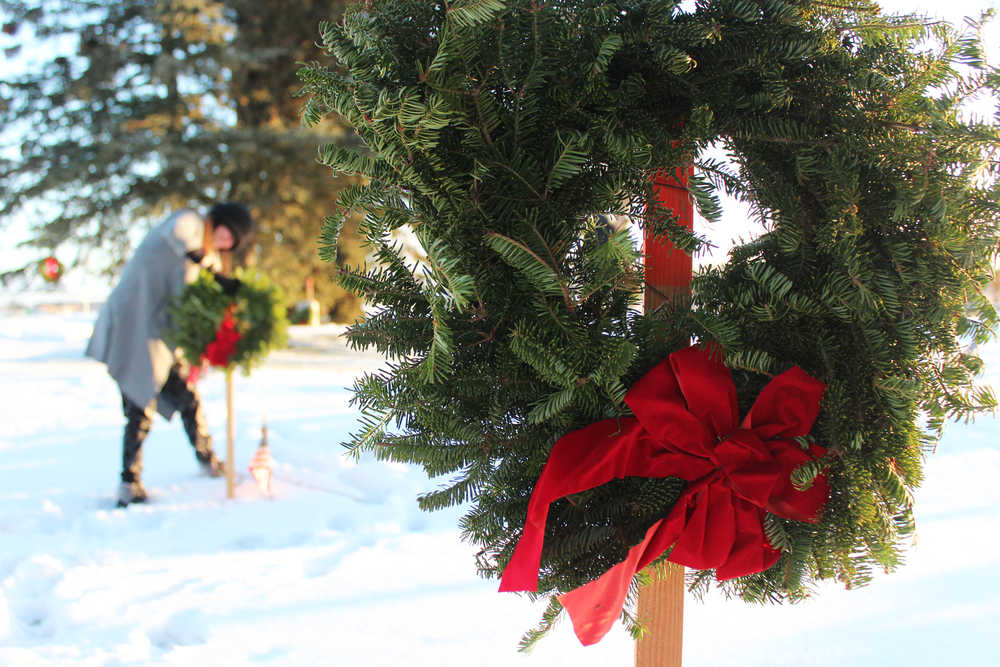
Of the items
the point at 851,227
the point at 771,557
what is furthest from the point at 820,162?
the point at 771,557

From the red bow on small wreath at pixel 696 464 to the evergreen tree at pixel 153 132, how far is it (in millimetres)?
9612

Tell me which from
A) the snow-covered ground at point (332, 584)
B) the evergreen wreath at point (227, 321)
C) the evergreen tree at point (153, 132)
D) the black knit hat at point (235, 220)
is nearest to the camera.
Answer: the snow-covered ground at point (332, 584)

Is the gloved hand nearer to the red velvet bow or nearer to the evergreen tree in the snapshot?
the red velvet bow

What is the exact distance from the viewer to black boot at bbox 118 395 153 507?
410 centimetres

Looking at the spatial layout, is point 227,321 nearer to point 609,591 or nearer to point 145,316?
point 145,316

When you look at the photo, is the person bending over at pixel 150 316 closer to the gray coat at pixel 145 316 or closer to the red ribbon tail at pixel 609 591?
the gray coat at pixel 145 316

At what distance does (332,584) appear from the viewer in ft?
9.32

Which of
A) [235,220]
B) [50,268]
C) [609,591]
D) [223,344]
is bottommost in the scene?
[609,591]

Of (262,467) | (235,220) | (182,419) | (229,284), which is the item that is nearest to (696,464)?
(262,467)

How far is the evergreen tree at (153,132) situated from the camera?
10430 mm

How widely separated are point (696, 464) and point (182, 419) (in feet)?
13.9

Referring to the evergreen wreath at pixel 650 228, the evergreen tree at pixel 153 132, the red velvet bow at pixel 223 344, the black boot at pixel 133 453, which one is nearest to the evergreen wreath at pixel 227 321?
the red velvet bow at pixel 223 344

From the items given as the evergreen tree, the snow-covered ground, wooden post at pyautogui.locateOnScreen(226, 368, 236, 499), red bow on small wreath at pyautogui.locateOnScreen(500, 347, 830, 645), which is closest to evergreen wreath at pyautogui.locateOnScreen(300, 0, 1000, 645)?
red bow on small wreath at pyautogui.locateOnScreen(500, 347, 830, 645)

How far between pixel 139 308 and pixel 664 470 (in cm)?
399
